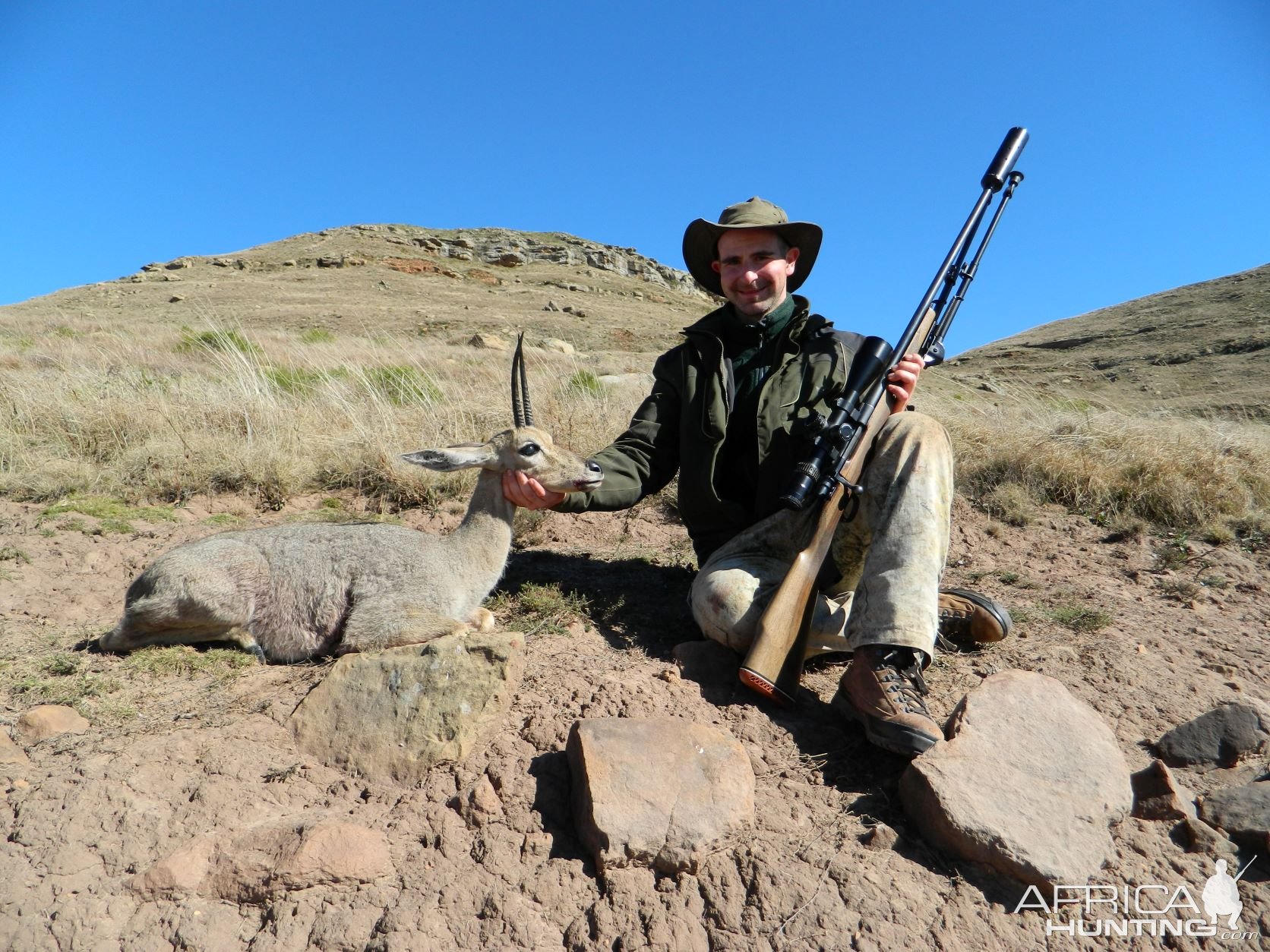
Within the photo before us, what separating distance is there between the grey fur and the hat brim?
1723 millimetres

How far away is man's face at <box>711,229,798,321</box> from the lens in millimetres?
4875

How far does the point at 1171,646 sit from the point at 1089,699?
3.86 ft

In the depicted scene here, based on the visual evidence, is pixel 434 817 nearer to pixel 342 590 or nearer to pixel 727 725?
pixel 727 725

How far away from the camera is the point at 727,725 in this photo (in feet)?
12.3

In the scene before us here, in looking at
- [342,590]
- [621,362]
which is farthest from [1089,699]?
[621,362]

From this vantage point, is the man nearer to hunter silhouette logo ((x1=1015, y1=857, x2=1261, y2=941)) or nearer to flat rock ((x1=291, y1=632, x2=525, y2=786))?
Result: hunter silhouette logo ((x1=1015, y1=857, x2=1261, y2=941))

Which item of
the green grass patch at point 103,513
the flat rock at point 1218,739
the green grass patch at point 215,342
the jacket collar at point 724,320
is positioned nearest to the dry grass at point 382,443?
the green grass patch at point 103,513

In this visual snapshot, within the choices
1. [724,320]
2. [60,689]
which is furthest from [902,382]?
[60,689]

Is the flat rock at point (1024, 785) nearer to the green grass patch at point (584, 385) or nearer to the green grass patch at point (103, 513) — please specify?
the green grass patch at point (103, 513)

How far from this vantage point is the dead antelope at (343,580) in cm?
447

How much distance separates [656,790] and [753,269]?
3.23m

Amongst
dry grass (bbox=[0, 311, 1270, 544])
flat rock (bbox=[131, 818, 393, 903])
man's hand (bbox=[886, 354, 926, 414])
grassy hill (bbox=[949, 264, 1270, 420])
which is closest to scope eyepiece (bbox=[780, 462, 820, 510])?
man's hand (bbox=[886, 354, 926, 414])

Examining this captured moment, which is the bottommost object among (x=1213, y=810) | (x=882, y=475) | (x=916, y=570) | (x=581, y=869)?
(x=581, y=869)

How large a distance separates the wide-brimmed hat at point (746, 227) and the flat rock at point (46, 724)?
172 inches
